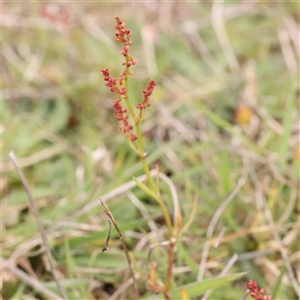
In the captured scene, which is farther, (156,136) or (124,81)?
(156,136)

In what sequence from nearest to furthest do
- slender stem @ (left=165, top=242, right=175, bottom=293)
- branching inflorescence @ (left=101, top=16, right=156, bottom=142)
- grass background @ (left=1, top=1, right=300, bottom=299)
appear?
branching inflorescence @ (left=101, top=16, right=156, bottom=142)
slender stem @ (left=165, top=242, right=175, bottom=293)
grass background @ (left=1, top=1, right=300, bottom=299)

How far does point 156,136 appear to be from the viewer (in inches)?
61.3

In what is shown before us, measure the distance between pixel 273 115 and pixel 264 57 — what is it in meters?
0.40

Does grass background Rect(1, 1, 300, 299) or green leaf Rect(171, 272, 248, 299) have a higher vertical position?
grass background Rect(1, 1, 300, 299)

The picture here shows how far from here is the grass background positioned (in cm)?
112

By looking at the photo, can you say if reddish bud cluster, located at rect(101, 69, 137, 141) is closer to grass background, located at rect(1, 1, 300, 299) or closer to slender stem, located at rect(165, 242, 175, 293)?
slender stem, located at rect(165, 242, 175, 293)

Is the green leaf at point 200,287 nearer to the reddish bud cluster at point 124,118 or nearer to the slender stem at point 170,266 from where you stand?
the slender stem at point 170,266

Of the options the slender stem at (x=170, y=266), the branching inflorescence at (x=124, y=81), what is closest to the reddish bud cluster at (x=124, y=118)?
the branching inflorescence at (x=124, y=81)

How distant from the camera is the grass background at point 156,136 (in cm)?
112

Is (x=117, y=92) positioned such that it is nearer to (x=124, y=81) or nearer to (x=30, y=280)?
(x=124, y=81)

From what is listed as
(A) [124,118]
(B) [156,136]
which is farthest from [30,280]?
(B) [156,136]

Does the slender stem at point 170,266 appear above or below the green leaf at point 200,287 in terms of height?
above

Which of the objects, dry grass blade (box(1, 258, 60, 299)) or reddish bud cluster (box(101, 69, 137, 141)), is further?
dry grass blade (box(1, 258, 60, 299))

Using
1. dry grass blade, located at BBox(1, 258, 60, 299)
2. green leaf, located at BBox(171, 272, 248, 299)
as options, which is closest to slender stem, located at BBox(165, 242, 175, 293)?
green leaf, located at BBox(171, 272, 248, 299)
